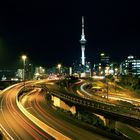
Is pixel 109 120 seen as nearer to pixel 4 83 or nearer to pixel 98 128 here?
pixel 98 128

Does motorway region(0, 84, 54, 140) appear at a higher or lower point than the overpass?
lower

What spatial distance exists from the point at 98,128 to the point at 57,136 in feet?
36.3

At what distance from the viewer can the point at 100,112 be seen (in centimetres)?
6366

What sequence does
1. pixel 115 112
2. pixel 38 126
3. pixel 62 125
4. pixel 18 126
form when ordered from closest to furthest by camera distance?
pixel 38 126
pixel 18 126
pixel 62 125
pixel 115 112

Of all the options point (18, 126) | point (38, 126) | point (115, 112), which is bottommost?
point (18, 126)

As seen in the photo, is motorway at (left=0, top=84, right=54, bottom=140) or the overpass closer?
motorway at (left=0, top=84, right=54, bottom=140)

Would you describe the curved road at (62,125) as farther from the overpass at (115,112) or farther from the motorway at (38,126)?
the overpass at (115,112)

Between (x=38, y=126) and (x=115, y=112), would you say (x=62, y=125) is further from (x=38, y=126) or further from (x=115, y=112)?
(x=115, y=112)

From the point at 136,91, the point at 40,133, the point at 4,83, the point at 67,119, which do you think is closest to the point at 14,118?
the point at 67,119

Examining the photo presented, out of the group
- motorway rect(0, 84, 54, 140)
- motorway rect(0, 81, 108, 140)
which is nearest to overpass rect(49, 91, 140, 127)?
motorway rect(0, 81, 108, 140)

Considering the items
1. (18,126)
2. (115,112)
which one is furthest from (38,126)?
(115,112)

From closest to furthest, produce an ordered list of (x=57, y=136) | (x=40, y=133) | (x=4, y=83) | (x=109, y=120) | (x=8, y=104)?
(x=57, y=136) → (x=40, y=133) → (x=109, y=120) → (x=8, y=104) → (x=4, y=83)

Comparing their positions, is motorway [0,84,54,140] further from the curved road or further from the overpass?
the overpass

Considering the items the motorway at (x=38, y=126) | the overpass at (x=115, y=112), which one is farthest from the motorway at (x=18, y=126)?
the overpass at (x=115, y=112)
